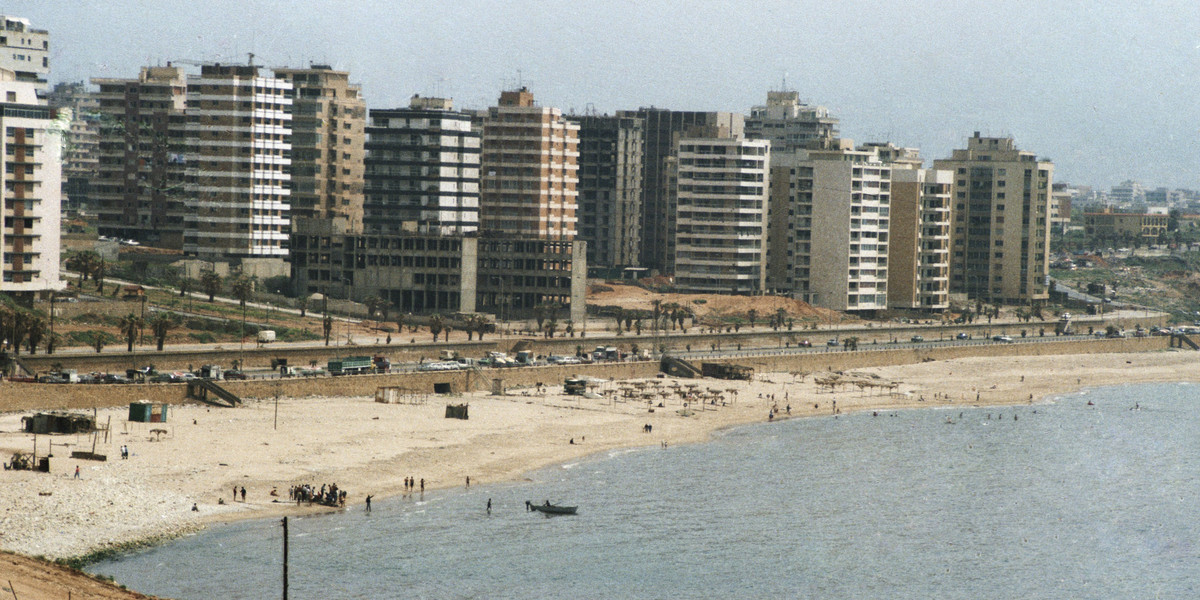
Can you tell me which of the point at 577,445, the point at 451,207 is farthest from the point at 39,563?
the point at 451,207

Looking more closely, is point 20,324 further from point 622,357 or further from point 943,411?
point 943,411

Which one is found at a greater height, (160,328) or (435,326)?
(160,328)

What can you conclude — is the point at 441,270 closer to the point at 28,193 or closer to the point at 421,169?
the point at 421,169

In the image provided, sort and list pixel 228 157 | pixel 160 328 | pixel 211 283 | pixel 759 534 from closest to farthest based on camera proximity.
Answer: pixel 759 534 → pixel 160 328 → pixel 211 283 → pixel 228 157

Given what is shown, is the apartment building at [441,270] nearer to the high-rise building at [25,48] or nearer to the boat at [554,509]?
the high-rise building at [25,48]

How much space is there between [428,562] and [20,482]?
21377 millimetres

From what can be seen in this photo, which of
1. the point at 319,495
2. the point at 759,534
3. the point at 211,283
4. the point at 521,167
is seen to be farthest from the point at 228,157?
the point at 759,534

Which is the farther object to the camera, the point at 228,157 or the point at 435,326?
the point at 228,157

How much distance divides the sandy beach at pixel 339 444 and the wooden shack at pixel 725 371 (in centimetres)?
128

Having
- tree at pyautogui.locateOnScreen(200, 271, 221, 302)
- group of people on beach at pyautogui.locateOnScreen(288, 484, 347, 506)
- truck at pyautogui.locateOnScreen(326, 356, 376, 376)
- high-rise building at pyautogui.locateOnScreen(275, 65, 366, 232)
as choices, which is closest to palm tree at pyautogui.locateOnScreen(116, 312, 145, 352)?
truck at pyautogui.locateOnScreen(326, 356, 376, 376)

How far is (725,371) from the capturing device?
15075 centimetres

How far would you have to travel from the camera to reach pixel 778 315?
183 metres

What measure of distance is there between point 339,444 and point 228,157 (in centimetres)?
8453

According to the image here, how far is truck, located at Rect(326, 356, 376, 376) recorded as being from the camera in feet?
405
